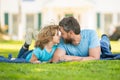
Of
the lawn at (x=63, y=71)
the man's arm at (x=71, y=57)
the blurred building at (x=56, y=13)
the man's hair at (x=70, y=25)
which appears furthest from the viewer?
the blurred building at (x=56, y=13)

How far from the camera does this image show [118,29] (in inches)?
1256

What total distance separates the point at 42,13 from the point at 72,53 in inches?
1039

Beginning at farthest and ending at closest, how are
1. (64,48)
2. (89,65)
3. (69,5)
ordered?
(69,5) → (64,48) → (89,65)

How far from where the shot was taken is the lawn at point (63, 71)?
22.1 feet

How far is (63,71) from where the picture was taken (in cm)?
732

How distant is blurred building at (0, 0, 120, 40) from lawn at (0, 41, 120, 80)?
2580 centimetres

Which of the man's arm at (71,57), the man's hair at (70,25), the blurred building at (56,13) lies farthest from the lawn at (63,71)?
the blurred building at (56,13)

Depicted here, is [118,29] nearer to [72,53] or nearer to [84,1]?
[84,1]

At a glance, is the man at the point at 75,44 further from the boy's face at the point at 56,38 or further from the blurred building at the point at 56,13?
the blurred building at the point at 56,13

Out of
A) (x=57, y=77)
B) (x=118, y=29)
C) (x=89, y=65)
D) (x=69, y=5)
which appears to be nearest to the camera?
(x=57, y=77)

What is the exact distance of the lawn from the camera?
6734mm

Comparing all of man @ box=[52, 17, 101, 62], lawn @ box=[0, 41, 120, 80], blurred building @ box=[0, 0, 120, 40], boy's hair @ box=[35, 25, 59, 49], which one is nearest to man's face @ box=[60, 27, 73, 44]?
man @ box=[52, 17, 101, 62]

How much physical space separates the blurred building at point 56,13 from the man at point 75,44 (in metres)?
25.3

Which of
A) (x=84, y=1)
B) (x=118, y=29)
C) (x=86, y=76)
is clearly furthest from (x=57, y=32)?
(x=84, y=1)
